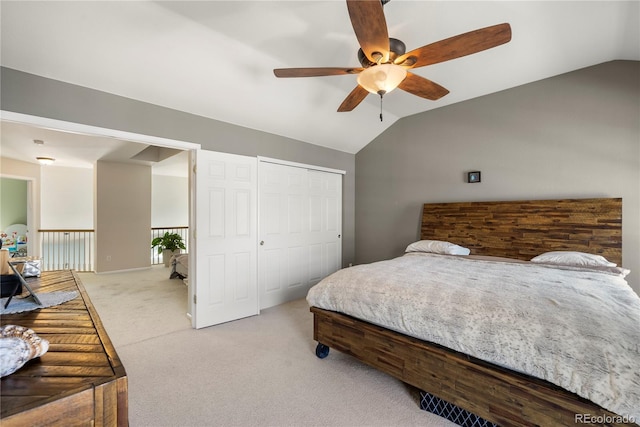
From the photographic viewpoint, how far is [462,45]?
176 centimetres

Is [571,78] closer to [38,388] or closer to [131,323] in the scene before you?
[38,388]

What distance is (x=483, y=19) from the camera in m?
2.32

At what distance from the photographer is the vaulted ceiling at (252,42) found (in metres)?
2.12

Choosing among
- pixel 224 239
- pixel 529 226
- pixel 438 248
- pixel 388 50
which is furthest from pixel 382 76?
pixel 529 226

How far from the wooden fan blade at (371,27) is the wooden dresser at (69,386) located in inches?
70.1

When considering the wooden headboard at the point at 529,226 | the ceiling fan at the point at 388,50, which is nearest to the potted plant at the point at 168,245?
the wooden headboard at the point at 529,226

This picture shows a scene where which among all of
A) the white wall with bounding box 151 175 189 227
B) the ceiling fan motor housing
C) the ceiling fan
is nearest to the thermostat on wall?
the ceiling fan

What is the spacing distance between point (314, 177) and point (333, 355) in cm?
276

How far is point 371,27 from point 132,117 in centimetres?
248

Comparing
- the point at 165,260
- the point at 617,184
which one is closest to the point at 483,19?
the point at 617,184

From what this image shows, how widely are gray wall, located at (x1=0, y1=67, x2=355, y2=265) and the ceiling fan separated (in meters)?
1.62

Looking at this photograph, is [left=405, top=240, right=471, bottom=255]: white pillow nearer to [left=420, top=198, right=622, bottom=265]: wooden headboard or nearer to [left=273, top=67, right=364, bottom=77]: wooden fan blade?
[left=420, top=198, right=622, bottom=265]: wooden headboard

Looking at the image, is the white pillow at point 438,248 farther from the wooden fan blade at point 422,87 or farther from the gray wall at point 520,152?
the wooden fan blade at point 422,87

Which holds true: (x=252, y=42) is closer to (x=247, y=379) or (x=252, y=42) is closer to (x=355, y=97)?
(x=355, y=97)
